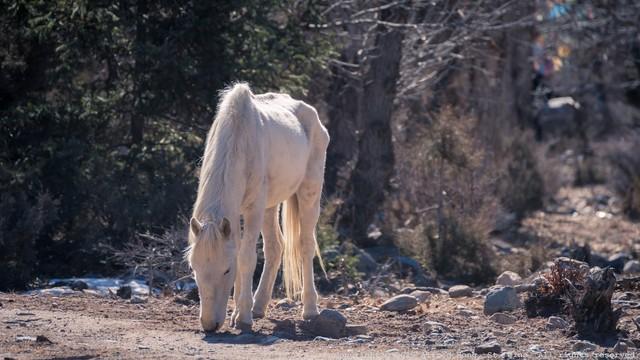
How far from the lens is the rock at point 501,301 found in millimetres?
9398

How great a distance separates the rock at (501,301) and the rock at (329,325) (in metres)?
1.71

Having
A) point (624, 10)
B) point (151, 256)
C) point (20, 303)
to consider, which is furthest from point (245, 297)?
point (624, 10)

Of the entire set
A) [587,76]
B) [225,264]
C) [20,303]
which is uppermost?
[587,76]

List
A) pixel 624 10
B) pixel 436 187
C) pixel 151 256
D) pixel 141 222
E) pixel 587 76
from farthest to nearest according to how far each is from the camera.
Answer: pixel 587 76 < pixel 624 10 < pixel 436 187 < pixel 141 222 < pixel 151 256

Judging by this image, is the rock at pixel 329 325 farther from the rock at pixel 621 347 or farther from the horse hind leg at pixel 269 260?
the rock at pixel 621 347

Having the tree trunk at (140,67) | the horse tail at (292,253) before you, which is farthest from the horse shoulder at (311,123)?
the tree trunk at (140,67)

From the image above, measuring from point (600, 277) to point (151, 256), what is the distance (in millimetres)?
5037

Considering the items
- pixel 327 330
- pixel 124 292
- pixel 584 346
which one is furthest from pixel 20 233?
pixel 584 346

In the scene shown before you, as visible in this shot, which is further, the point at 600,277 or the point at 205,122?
the point at 205,122

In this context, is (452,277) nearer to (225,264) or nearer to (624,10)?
(225,264)

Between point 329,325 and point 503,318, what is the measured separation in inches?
64.5

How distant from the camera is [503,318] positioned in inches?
351

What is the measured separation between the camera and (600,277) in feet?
27.3

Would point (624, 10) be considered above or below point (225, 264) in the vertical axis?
above
